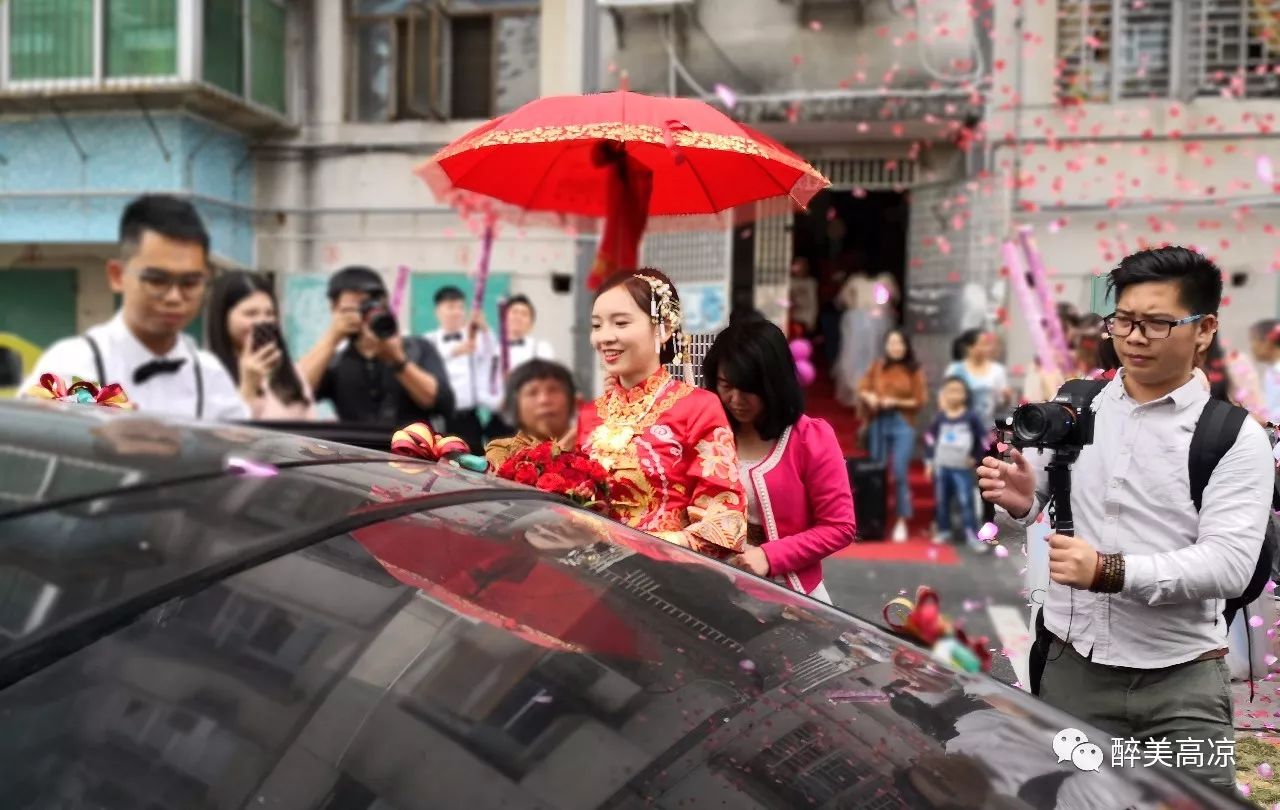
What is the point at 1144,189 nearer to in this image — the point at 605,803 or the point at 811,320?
the point at 811,320

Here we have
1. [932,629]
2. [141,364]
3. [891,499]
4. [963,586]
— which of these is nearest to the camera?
[932,629]

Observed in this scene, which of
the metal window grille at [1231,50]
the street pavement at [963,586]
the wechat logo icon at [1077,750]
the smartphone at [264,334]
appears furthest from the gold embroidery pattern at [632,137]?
the metal window grille at [1231,50]

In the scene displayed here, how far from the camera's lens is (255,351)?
18.9ft

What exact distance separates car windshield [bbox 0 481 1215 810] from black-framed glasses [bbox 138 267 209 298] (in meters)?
3.71

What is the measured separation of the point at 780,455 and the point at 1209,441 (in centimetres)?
101

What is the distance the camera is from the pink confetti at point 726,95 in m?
10.0

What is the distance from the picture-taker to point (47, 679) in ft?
3.25

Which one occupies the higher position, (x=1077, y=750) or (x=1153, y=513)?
(x=1153, y=513)

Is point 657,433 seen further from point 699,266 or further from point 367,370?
point 699,266

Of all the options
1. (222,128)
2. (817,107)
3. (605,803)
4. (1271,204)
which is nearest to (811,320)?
(817,107)

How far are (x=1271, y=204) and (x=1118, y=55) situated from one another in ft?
6.41

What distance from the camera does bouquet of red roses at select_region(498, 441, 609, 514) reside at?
2230 millimetres

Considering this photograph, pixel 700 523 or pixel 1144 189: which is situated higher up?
pixel 1144 189

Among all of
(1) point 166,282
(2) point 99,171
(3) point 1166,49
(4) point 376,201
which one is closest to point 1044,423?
(1) point 166,282
